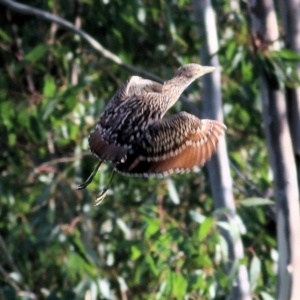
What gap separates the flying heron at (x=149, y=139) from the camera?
291cm

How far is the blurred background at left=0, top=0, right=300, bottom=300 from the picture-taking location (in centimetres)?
428

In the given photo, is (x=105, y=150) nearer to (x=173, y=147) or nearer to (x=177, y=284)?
(x=173, y=147)

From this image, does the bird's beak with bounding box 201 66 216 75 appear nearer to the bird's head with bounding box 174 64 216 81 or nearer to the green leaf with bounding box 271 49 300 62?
the bird's head with bounding box 174 64 216 81

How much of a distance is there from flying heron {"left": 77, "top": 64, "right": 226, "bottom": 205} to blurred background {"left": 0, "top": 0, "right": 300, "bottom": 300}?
0.98 m

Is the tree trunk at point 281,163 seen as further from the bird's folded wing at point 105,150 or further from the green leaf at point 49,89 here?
the bird's folded wing at point 105,150

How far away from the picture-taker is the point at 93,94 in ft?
16.4

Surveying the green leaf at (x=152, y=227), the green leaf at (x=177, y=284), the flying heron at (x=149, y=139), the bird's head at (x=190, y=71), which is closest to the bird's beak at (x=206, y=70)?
the bird's head at (x=190, y=71)

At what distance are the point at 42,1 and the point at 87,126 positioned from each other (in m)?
0.83

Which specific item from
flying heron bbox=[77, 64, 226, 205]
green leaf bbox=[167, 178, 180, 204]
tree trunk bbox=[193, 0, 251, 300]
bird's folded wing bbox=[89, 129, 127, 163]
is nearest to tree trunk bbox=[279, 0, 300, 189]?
tree trunk bbox=[193, 0, 251, 300]

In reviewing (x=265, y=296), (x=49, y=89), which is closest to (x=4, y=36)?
(x=49, y=89)

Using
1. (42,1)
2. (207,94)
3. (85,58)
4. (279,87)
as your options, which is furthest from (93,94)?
(279,87)

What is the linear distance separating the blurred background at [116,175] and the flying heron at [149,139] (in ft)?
3.21

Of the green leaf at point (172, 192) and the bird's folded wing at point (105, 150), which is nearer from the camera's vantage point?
the bird's folded wing at point (105, 150)

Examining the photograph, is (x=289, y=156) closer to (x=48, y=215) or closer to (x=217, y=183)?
(x=217, y=183)
